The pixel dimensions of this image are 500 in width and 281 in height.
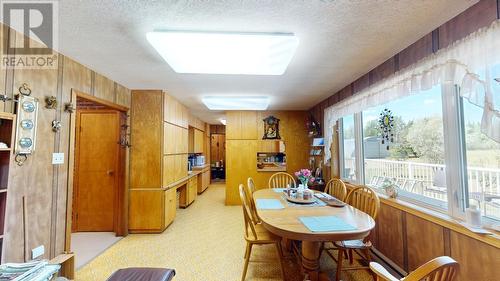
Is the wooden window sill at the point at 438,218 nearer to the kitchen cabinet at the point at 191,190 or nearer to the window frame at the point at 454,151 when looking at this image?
the window frame at the point at 454,151

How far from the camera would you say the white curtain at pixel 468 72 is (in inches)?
54.8

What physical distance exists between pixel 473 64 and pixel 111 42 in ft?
9.64

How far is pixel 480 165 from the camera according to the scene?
5.50 ft

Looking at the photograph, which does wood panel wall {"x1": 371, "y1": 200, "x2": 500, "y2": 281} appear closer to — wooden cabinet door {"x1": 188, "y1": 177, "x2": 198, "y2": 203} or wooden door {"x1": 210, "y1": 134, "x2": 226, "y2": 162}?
wooden cabinet door {"x1": 188, "y1": 177, "x2": 198, "y2": 203}

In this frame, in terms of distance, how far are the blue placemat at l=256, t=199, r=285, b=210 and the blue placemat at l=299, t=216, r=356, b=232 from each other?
0.43 metres

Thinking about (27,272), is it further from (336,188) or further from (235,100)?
(336,188)

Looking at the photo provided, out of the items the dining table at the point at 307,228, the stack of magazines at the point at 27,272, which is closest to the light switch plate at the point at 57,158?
the stack of magazines at the point at 27,272

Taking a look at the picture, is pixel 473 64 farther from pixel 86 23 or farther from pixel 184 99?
pixel 184 99

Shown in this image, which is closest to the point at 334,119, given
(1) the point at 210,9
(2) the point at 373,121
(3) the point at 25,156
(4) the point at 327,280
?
(2) the point at 373,121

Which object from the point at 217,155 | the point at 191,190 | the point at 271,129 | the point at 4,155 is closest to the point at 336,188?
the point at 271,129

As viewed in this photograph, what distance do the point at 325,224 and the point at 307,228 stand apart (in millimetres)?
196

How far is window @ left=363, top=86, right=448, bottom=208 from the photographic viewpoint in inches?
80.2

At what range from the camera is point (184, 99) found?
433 centimetres

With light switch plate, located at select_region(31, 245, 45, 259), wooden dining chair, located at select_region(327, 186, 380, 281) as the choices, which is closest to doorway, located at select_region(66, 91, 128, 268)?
light switch plate, located at select_region(31, 245, 45, 259)
